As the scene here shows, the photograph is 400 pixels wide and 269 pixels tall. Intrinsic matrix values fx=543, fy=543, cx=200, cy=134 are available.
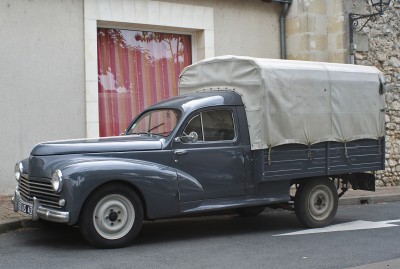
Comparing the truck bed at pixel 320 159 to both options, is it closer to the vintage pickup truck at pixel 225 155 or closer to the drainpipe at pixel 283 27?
the vintage pickup truck at pixel 225 155

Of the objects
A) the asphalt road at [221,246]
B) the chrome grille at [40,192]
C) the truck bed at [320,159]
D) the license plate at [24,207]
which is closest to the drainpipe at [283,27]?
the truck bed at [320,159]

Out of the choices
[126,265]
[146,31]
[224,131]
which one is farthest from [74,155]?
[146,31]

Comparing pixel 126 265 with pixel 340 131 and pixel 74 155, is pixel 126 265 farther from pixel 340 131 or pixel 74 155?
pixel 340 131

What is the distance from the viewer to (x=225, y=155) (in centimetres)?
725

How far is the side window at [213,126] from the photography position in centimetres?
724

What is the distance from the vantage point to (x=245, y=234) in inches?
300

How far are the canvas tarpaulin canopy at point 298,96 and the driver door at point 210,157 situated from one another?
33cm

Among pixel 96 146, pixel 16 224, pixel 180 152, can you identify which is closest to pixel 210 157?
pixel 180 152

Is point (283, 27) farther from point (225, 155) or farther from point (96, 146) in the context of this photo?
point (96, 146)

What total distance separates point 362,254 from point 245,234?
1.83 m

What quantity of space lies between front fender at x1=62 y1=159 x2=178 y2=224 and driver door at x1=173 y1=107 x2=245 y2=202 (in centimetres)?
19

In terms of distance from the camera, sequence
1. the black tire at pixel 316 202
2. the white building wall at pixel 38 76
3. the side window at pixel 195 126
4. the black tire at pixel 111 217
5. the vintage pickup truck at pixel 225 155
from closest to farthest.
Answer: the black tire at pixel 111 217
the vintage pickup truck at pixel 225 155
the side window at pixel 195 126
the black tire at pixel 316 202
the white building wall at pixel 38 76

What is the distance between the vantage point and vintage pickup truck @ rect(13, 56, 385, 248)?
641cm

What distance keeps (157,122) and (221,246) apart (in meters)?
1.97
